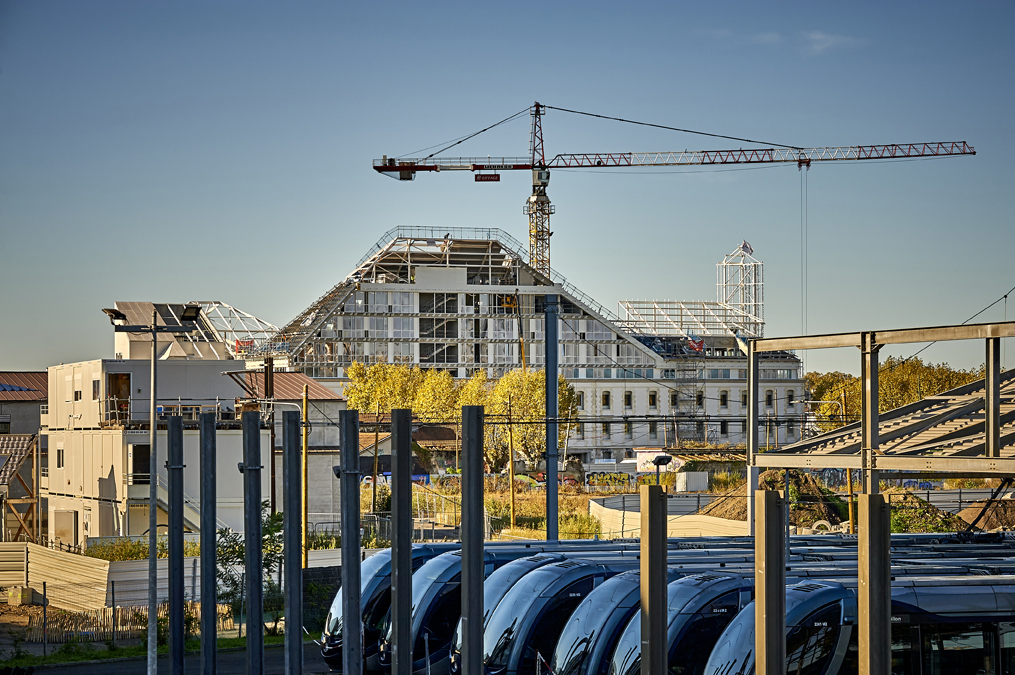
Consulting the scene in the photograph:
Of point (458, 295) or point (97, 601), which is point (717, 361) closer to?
point (458, 295)

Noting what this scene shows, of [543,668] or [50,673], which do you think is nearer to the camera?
[543,668]

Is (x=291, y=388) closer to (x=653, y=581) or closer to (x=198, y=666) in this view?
(x=198, y=666)

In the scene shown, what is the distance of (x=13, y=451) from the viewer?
53.3 meters

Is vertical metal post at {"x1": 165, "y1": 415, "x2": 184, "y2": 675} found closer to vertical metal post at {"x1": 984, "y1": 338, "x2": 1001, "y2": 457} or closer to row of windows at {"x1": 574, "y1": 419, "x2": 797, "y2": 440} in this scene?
vertical metal post at {"x1": 984, "y1": 338, "x2": 1001, "y2": 457}

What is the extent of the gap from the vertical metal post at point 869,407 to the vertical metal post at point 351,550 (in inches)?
217

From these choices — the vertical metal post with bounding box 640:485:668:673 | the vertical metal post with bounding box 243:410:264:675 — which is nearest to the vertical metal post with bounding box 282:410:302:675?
the vertical metal post with bounding box 243:410:264:675

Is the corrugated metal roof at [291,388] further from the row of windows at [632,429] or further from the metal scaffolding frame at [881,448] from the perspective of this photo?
the metal scaffolding frame at [881,448]

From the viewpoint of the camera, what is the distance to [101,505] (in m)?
46.4

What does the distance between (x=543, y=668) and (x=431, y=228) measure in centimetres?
9590

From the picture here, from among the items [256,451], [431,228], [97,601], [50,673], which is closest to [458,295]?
[431,228]

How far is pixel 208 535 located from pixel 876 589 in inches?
455

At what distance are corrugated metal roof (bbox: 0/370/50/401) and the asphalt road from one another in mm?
49400

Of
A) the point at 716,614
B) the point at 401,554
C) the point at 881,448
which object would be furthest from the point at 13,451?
the point at 881,448

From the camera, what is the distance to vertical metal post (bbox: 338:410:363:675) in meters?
13.8
